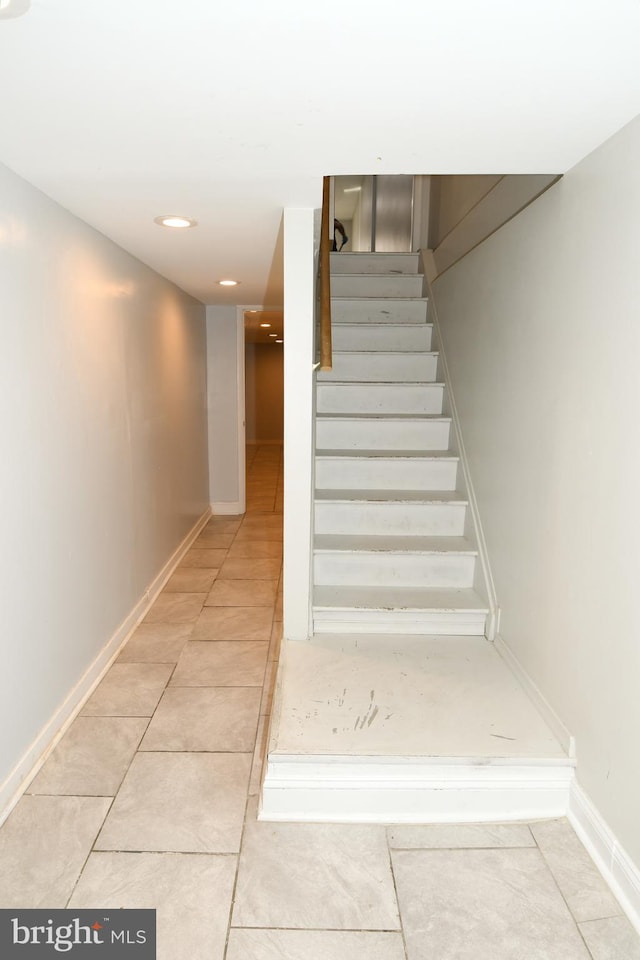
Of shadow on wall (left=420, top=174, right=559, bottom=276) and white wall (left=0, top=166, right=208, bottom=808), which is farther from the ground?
shadow on wall (left=420, top=174, right=559, bottom=276)

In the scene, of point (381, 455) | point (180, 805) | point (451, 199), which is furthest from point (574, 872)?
point (451, 199)

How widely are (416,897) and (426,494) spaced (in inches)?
80.0

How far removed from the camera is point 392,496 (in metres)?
3.27

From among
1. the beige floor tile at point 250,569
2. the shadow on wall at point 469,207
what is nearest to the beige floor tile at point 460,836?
the shadow on wall at point 469,207

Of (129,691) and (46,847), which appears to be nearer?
(46,847)

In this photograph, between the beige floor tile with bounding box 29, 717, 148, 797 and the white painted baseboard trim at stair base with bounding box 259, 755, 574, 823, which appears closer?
the white painted baseboard trim at stair base with bounding box 259, 755, 574, 823

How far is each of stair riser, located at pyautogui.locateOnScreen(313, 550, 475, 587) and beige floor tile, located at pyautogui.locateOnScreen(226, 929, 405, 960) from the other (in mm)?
1641

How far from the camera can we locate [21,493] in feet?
6.41

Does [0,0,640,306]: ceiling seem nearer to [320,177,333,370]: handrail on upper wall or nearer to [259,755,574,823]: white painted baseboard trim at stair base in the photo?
[320,177,333,370]: handrail on upper wall

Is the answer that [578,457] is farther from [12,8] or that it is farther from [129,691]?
[129,691]

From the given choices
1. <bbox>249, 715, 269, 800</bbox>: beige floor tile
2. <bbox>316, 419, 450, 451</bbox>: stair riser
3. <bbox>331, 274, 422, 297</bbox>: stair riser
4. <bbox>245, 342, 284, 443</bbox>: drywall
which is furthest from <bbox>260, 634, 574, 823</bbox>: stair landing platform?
<bbox>245, 342, 284, 443</bbox>: drywall

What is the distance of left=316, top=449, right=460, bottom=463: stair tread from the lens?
3.36 meters

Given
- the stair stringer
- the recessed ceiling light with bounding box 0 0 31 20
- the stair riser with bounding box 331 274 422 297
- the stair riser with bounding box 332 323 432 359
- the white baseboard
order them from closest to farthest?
the recessed ceiling light with bounding box 0 0 31 20
the stair stringer
the stair riser with bounding box 332 323 432 359
the stair riser with bounding box 331 274 422 297
the white baseboard

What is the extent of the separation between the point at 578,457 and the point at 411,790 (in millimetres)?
1194
